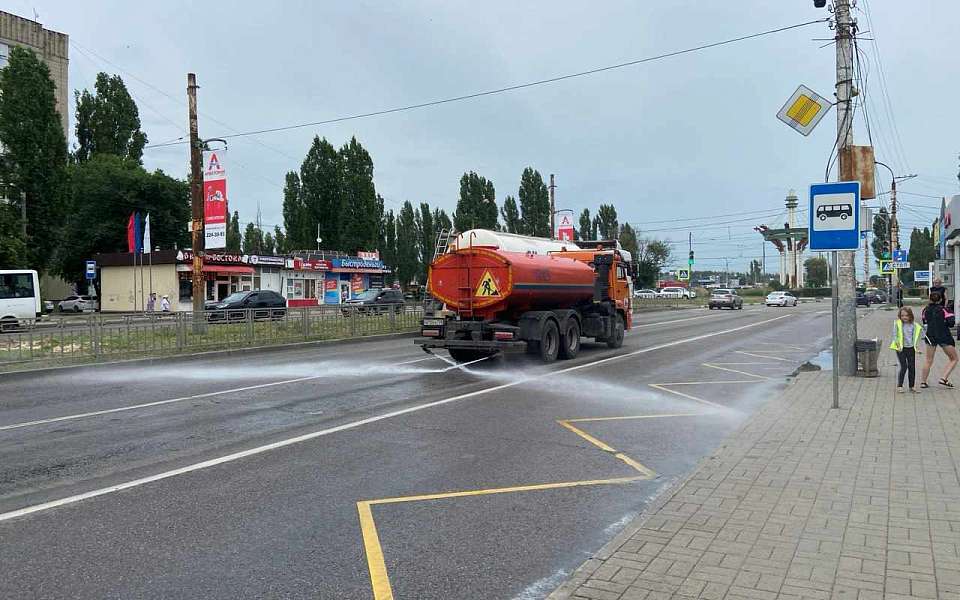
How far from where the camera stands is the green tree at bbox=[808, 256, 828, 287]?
122m

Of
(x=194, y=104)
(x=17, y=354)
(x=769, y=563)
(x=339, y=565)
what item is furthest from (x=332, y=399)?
(x=194, y=104)

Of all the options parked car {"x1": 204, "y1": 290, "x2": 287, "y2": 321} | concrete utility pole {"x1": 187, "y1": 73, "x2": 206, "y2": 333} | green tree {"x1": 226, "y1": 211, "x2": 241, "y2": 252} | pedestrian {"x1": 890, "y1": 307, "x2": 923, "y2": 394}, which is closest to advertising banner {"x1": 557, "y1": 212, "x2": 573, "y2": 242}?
parked car {"x1": 204, "y1": 290, "x2": 287, "y2": 321}

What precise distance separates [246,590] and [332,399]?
7079 millimetres

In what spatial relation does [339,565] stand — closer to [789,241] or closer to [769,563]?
[769,563]

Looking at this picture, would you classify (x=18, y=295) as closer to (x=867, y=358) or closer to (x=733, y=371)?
(x=733, y=371)

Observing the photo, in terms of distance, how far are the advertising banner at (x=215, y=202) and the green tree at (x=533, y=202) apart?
56.9m

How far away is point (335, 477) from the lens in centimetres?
644

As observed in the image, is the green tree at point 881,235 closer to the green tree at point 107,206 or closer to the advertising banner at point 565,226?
the advertising banner at point 565,226

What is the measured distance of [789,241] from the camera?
103m

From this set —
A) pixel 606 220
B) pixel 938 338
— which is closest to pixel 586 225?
pixel 606 220

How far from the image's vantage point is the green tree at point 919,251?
105688 millimetres

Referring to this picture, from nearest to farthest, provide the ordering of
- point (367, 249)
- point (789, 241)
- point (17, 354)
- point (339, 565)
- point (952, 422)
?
point (339, 565) → point (952, 422) → point (17, 354) → point (367, 249) → point (789, 241)

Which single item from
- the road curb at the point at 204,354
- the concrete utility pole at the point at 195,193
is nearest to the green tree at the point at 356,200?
the road curb at the point at 204,354

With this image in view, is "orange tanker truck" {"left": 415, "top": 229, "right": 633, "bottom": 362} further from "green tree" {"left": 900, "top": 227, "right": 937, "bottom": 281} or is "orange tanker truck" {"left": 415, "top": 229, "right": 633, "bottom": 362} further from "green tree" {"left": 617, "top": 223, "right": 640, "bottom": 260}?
"green tree" {"left": 900, "top": 227, "right": 937, "bottom": 281}
